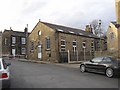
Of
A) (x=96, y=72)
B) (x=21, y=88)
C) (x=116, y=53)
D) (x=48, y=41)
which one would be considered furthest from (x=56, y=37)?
(x=21, y=88)

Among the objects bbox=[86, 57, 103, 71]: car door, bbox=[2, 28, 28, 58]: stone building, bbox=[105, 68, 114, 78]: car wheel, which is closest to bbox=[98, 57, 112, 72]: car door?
bbox=[86, 57, 103, 71]: car door

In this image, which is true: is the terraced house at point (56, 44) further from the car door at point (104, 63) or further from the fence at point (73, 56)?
the car door at point (104, 63)

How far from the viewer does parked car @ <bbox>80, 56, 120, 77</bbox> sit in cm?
1546

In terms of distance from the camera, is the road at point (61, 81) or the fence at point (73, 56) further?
the fence at point (73, 56)

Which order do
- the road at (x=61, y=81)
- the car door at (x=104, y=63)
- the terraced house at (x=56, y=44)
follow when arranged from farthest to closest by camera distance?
1. the terraced house at (x=56, y=44)
2. the car door at (x=104, y=63)
3. the road at (x=61, y=81)

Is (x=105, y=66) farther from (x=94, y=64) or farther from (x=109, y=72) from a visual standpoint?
(x=94, y=64)

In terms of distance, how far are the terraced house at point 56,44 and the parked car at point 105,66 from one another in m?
13.3

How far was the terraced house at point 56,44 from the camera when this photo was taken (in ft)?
111

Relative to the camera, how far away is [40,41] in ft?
127

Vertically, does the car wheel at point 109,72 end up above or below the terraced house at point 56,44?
below

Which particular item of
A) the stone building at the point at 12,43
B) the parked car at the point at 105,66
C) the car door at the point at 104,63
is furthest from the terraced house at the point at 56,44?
the stone building at the point at 12,43

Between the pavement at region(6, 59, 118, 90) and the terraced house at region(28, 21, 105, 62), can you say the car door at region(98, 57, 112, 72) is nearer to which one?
the pavement at region(6, 59, 118, 90)

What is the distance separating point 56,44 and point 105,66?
1889 centimetres

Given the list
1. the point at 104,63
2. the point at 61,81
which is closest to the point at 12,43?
the point at 104,63
